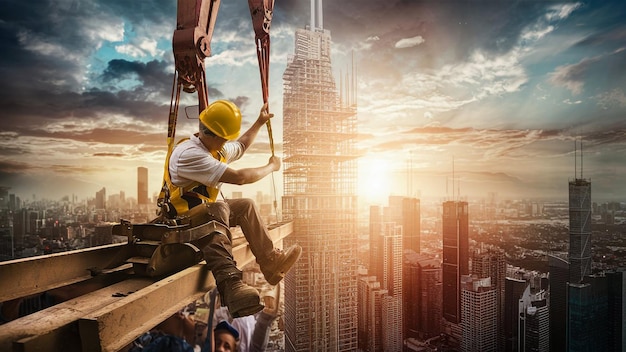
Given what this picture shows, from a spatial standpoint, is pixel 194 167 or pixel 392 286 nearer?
pixel 194 167

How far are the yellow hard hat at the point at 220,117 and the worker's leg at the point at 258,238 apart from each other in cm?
39

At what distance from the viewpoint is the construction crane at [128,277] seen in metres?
0.88

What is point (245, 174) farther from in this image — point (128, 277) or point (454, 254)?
point (454, 254)

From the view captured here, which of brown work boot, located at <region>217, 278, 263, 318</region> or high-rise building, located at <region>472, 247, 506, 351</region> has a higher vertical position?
brown work boot, located at <region>217, 278, 263, 318</region>

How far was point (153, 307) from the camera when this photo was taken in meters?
1.13

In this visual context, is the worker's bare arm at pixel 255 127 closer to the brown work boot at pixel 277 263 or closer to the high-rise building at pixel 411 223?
the brown work boot at pixel 277 263

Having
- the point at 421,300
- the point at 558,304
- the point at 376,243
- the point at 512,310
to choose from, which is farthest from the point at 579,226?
the point at 376,243

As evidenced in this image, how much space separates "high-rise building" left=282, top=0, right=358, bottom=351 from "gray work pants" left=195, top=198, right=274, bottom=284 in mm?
5826

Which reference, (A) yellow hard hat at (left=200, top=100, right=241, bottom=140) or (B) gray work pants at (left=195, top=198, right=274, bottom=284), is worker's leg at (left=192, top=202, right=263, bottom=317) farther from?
(A) yellow hard hat at (left=200, top=100, right=241, bottom=140)

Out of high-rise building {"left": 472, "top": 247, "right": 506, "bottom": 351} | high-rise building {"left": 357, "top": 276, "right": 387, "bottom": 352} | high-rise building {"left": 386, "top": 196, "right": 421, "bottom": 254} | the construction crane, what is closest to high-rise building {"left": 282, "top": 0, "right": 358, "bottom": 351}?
high-rise building {"left": 357, "top": 276, "right": 387, "bottom": 352}

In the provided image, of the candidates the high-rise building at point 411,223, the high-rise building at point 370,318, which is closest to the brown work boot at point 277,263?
the high-rise building at point 370,318

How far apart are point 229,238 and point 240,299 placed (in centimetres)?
39

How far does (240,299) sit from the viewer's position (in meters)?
1.37

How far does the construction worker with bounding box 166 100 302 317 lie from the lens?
1452 mm
